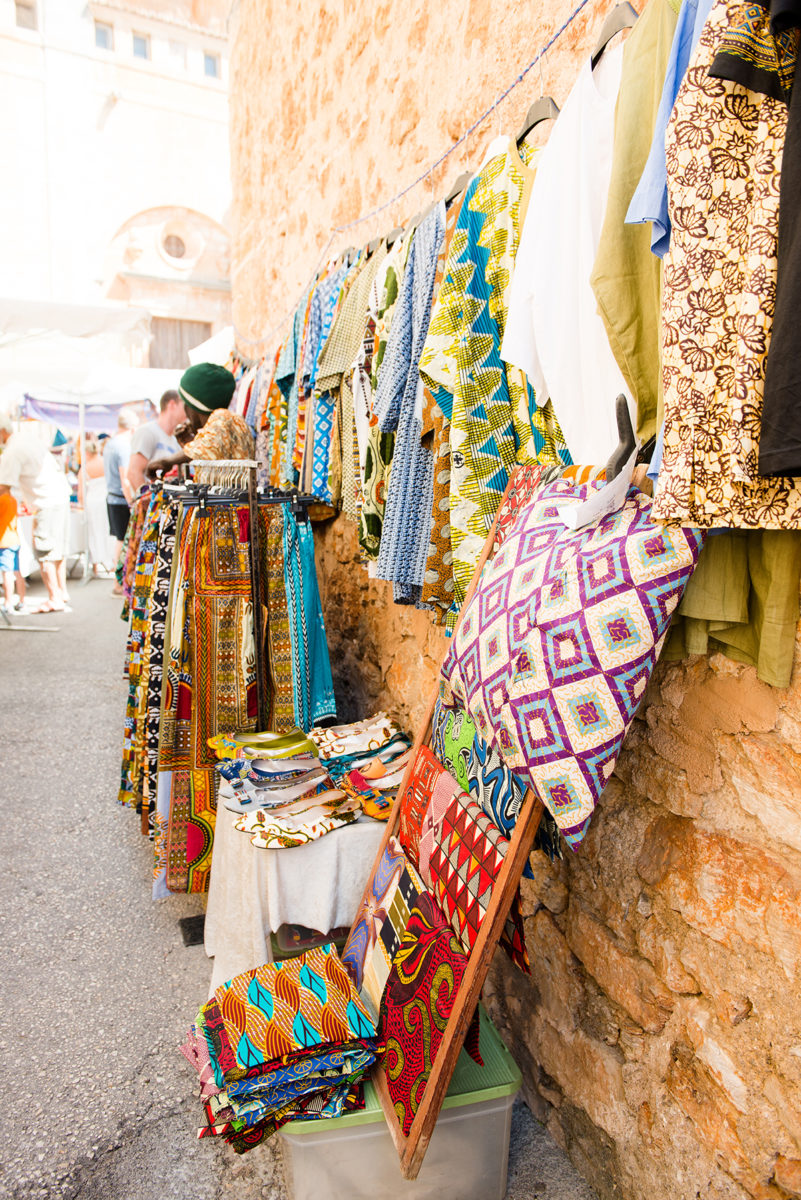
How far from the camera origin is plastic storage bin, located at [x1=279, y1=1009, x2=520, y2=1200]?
4.99 ft

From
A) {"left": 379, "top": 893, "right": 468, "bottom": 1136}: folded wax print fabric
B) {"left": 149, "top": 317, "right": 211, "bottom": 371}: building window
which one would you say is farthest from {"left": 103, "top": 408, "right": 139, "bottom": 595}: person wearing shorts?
{"left": 149, "top": 317, "right": 211, "bottom": 371}: building window

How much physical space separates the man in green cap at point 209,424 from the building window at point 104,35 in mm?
21311

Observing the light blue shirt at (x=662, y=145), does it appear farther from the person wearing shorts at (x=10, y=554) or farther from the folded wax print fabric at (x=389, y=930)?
the person wearing shorts at (x=10, y=554)

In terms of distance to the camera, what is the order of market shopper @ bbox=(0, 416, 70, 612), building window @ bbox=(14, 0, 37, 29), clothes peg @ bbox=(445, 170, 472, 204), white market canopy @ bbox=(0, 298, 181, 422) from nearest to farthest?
clothes peg @ bbox=(445, 170, 472, 204), market shopper @ bbox=(0, 416, 70, 612), white market canopy @ bbox=(0, 298, 181, 422), building window @ bbox=(14, 0, 37, 29)

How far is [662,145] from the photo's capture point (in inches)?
43.6

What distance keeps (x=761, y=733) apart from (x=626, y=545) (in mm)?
418

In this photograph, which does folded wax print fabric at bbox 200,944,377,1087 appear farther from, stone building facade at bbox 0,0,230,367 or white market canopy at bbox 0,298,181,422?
stone building facade at bbox 0,0,230,367

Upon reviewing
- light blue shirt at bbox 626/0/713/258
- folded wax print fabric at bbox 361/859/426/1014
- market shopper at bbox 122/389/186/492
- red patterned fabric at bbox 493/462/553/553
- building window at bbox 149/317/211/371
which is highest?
building window at bbox 149/317/211/371

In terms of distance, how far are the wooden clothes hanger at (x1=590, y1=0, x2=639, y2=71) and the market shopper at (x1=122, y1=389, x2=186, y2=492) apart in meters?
4.19

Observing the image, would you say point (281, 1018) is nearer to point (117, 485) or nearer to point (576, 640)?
point (576, 640)

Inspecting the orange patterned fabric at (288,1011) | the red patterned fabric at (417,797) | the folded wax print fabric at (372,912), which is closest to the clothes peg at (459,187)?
the red patterned fabric at (417,797)

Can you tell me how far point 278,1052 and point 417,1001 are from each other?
0.94 feet

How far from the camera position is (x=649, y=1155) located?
4.94 ft

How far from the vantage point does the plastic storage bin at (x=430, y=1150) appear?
1521 millimetres
